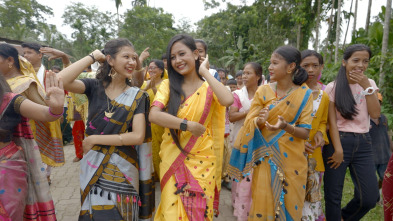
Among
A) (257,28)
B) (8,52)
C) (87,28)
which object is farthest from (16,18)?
(8,52)

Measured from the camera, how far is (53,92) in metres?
1.75

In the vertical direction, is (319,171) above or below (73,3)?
below

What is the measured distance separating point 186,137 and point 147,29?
2035 centimetres

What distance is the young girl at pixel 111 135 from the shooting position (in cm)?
213

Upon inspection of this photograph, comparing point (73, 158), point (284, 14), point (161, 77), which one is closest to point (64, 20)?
point (284, 14)

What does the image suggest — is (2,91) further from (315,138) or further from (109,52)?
(315,138)

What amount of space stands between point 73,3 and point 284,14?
2642 centimetres

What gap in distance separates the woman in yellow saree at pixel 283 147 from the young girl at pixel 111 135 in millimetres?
1027

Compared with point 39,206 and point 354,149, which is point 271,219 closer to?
point 354,149

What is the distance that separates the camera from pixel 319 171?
2.98 meters

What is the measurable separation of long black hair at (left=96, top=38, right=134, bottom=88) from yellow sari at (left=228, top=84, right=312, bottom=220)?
→ 1.34 metres

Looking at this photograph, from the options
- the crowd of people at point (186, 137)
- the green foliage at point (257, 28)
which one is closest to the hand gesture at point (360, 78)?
the crowd of people at point (186, 137)

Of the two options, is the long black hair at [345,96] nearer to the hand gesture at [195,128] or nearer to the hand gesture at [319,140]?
the hand gesture at [319,140]

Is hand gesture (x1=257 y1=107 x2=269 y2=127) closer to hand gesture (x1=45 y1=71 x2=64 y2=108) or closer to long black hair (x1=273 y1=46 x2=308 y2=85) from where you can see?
long black hair (x1=273 y1=46 x2=308 y2=85)
